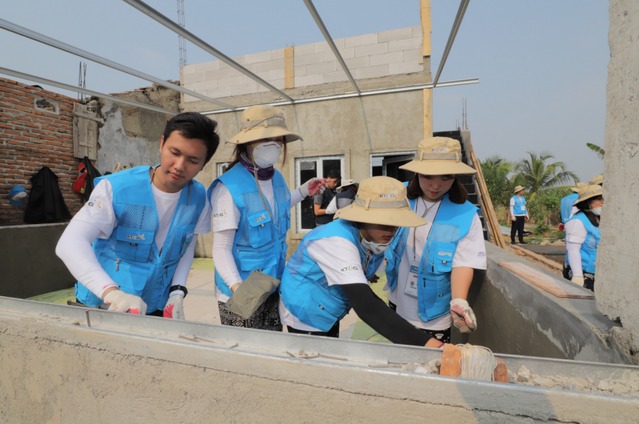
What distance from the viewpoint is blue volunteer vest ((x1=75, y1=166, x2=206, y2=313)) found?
175 cm

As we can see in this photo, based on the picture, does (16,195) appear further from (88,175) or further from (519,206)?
(519,206)

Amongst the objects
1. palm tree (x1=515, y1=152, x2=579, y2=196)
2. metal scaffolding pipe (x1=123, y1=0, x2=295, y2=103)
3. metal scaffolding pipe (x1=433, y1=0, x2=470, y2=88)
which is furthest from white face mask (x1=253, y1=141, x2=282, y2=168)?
palm tree (x1=515, y1=152, x2=579, y2=196)

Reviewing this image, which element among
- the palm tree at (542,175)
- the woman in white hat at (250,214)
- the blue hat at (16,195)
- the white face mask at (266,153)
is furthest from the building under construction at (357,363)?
the palm tree at (542,175)

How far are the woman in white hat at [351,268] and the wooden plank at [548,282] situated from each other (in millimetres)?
758

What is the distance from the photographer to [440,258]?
192 centimetres

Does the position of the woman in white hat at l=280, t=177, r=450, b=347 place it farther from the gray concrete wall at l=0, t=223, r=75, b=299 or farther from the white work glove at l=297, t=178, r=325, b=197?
the gray concrete wall at l=0, t=223, r=75, b=299

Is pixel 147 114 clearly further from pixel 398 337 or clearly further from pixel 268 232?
pixel 398 337

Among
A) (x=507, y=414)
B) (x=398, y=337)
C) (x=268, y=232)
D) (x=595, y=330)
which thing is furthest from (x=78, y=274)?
(x=595, y=330)

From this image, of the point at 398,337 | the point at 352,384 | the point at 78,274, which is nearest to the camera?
the point at 352,384

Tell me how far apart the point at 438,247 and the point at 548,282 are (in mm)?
589

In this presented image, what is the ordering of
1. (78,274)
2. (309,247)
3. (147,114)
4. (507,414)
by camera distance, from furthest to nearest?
(147,114) < (309,247) < (78,274) < (507,414)

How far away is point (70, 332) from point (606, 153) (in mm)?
2077

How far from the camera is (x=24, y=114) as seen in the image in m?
7.17

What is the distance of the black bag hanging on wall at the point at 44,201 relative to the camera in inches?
283
